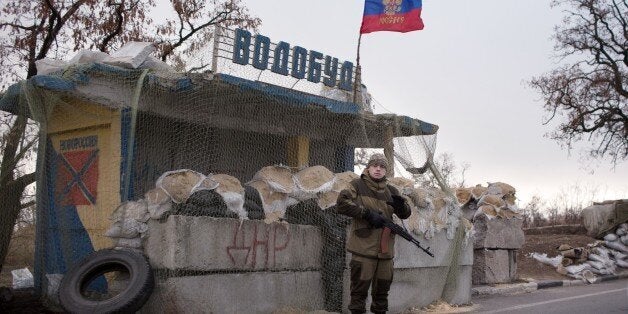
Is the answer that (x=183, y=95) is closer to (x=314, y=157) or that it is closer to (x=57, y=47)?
(x=314, y=157)

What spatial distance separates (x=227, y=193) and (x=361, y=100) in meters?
4.15

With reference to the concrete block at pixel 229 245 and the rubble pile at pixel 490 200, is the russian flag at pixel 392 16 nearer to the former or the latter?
the concrete block at pixel 229 245

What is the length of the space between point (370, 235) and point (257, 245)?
1.59 meters

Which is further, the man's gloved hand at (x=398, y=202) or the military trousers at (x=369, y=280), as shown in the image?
the man's gloved hand at (x=398, y=202)

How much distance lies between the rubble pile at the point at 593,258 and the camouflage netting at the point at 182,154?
6.56 meters

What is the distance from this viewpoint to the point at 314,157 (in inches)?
405

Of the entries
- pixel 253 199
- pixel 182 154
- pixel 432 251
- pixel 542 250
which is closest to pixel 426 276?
pixel 432 251

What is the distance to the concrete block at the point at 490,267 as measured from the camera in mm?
12469

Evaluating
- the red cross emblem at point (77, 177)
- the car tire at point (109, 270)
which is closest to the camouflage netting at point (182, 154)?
the red cross emblem at point (77, 177)

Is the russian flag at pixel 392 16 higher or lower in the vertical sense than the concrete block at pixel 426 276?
higher

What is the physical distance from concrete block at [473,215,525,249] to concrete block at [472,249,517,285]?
15cm

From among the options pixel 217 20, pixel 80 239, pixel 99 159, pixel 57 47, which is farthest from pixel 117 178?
pixel 217 20

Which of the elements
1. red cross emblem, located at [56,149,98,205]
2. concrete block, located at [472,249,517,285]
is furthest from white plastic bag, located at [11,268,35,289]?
concrete block, located at [472,249,517,285]

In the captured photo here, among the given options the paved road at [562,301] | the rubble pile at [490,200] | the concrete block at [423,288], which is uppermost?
the rubble pile at [490,200]
